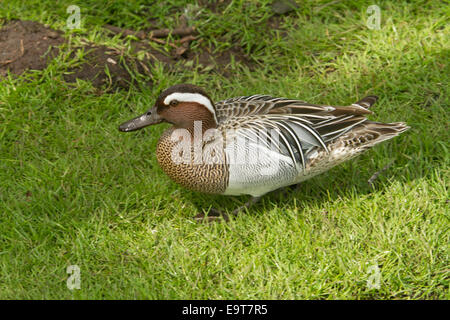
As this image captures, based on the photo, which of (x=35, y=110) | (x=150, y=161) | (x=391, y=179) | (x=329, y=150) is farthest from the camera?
(x=35, y=110)

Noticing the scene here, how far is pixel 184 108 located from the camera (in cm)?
312

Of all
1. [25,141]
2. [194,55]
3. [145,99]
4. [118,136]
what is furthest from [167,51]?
[25,141]

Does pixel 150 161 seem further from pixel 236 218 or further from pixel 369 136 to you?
pixel 369 136

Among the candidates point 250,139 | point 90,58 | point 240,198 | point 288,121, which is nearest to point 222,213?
point 240,198

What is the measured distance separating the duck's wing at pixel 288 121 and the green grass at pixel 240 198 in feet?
1.28

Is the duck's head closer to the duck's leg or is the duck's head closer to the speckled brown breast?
the speckled brown breast

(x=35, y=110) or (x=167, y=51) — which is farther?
(x=167, y=51)

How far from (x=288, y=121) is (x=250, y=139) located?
28cm

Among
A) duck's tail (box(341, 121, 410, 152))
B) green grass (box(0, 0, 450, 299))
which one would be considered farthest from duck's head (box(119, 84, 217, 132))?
duck's tail (box(341, 121, 410, 152))

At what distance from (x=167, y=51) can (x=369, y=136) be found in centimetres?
187

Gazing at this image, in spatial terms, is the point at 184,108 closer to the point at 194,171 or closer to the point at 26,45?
the point at 194,171

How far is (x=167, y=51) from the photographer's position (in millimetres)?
4406

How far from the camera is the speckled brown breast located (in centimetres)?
308

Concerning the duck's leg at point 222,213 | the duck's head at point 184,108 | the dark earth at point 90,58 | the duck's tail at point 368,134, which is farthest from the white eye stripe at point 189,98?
the dark earth at point 90,58
